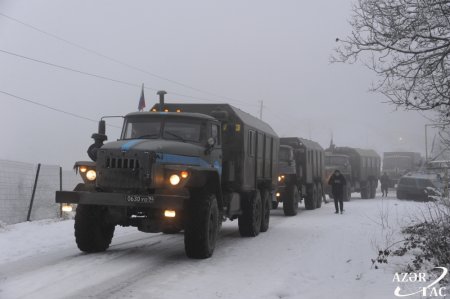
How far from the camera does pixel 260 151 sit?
1246 cm

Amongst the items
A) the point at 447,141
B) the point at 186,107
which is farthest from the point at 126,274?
the point at 447,141

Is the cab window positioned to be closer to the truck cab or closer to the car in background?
the truck cab

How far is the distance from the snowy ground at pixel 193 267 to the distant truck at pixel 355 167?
15.5 meters

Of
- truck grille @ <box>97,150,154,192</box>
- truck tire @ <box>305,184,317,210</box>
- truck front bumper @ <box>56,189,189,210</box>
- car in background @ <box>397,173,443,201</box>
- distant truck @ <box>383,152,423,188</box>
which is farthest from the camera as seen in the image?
distant truck @ <box>383,152,423,188</box>

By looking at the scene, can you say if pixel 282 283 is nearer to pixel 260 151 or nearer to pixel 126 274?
pixel 126 274

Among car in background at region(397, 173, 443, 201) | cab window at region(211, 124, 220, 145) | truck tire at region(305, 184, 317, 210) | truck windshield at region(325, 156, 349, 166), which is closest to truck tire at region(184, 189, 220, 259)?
cab window at region(211, 124, 220, 145)

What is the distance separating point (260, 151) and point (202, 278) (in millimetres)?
5677

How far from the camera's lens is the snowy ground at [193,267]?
6460mm

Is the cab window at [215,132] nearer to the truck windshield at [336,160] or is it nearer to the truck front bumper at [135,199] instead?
the truck front bumper at [135,199]

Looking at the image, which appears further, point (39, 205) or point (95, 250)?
point (39, 205)

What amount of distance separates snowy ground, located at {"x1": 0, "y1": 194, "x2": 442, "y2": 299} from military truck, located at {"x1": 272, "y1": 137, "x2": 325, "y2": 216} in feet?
18.4

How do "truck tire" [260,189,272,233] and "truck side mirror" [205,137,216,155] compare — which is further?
"truck tire" [260,189,272,233]

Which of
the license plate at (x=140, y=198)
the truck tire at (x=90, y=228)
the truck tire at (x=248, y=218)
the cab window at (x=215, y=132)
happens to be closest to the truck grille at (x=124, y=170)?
the license plate at (x=140, y=198)

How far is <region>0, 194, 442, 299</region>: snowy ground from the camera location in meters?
6.46
